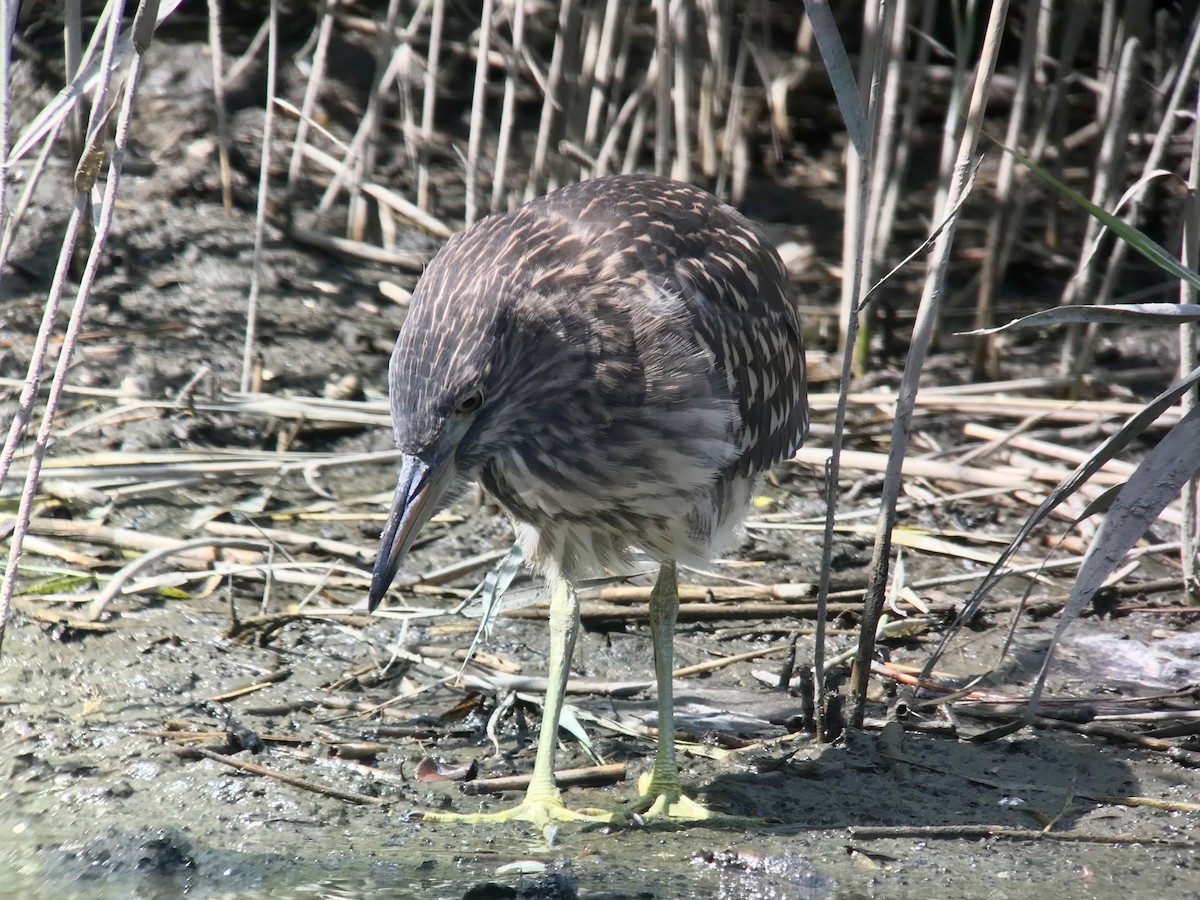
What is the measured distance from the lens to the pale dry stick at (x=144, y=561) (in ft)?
15.3

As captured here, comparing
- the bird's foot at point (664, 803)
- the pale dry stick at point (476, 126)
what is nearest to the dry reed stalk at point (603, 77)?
the pale dry stick at point (476, 126)

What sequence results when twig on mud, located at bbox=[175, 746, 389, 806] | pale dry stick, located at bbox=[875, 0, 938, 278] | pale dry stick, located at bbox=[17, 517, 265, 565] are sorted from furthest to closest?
1. pale dry stick, located at bbox=[875, 0, 938, 278]
2. pale dry stick, located at bbox=[17, 517, 265, 565]
3. twig on mud, located at bbox=[175, 746, 389, 806]

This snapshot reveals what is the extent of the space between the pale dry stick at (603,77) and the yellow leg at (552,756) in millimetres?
3263

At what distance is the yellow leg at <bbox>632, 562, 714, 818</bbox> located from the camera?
3861mm

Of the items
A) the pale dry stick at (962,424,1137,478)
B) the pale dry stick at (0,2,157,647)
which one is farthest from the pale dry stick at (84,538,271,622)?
the pale dry stick at (962,424,1137,478)

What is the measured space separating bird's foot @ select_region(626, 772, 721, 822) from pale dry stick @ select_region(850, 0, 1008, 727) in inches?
23.8

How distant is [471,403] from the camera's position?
3562 millimetres

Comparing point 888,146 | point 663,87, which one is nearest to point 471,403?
point 663,87

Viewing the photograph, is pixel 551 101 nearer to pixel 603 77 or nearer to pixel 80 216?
pixel 603 77

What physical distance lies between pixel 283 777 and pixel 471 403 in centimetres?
121

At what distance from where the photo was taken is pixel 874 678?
15.0ft

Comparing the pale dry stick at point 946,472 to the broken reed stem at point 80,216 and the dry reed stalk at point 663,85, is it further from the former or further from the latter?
the broken reed stem at point 80,216

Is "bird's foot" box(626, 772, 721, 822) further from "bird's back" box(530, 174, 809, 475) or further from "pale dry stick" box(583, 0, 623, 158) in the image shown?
"pale dry stick" box(583, 0, 623, 158)

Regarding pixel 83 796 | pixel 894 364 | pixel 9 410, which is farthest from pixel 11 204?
pixel 894 364
